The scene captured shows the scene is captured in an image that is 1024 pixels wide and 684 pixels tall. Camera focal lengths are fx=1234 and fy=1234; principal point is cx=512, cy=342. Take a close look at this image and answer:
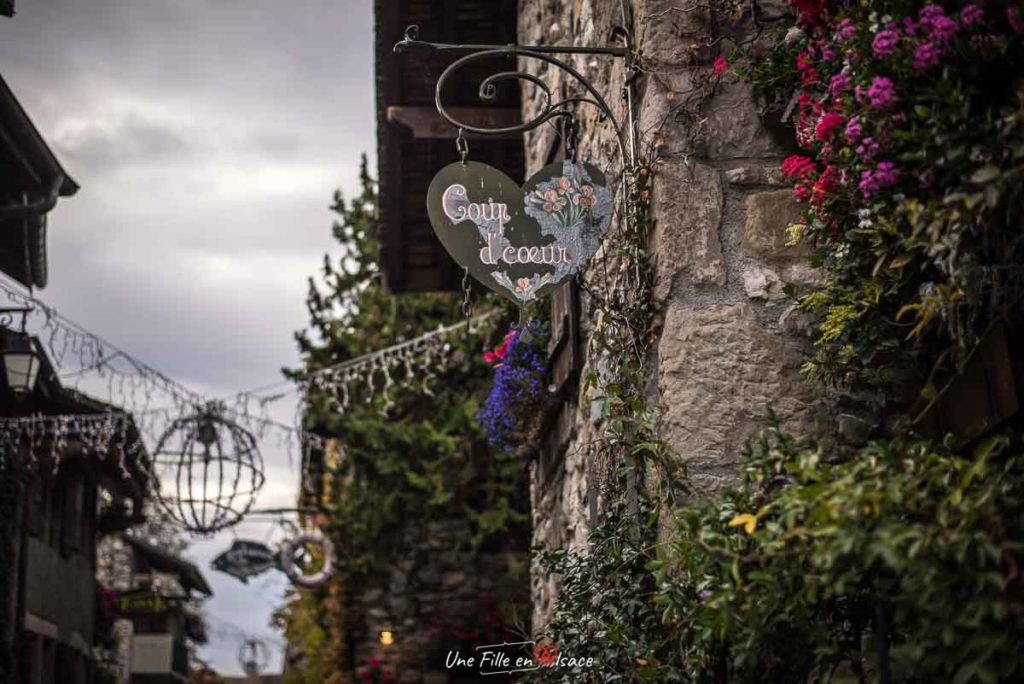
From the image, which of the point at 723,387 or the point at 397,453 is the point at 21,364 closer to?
the point at 397,453

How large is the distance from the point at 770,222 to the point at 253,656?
26.3 m

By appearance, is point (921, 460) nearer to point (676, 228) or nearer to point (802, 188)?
point (802, 188)

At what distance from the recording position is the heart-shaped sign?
12.9ft

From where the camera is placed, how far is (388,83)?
26.1 ft

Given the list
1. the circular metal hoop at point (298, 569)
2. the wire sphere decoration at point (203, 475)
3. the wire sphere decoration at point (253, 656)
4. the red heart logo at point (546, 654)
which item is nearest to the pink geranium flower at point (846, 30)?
the red heart logo at point (546, 654)

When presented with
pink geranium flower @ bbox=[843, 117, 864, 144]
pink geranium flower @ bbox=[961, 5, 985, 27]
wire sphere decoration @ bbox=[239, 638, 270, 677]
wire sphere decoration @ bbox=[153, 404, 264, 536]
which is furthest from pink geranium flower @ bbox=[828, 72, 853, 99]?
wire sphere decoration @ bbox=[239, 638, 270, 677]

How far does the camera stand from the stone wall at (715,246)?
→ 363 cm

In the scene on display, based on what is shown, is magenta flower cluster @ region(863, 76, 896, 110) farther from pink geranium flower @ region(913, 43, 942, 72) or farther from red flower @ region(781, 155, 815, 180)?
red flower @ region(781, 155, 815, 180)

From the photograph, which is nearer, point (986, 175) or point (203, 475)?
point (986, 175)

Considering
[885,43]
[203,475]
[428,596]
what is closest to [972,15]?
[885,43]

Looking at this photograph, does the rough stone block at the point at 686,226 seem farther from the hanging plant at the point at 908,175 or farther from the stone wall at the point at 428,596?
the stone wall at the point at 428,596

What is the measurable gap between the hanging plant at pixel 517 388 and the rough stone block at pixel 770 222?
1.95 metres

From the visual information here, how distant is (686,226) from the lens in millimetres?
3807

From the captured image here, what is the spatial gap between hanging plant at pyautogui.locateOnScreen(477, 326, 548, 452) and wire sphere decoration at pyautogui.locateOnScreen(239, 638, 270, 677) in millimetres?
22912
